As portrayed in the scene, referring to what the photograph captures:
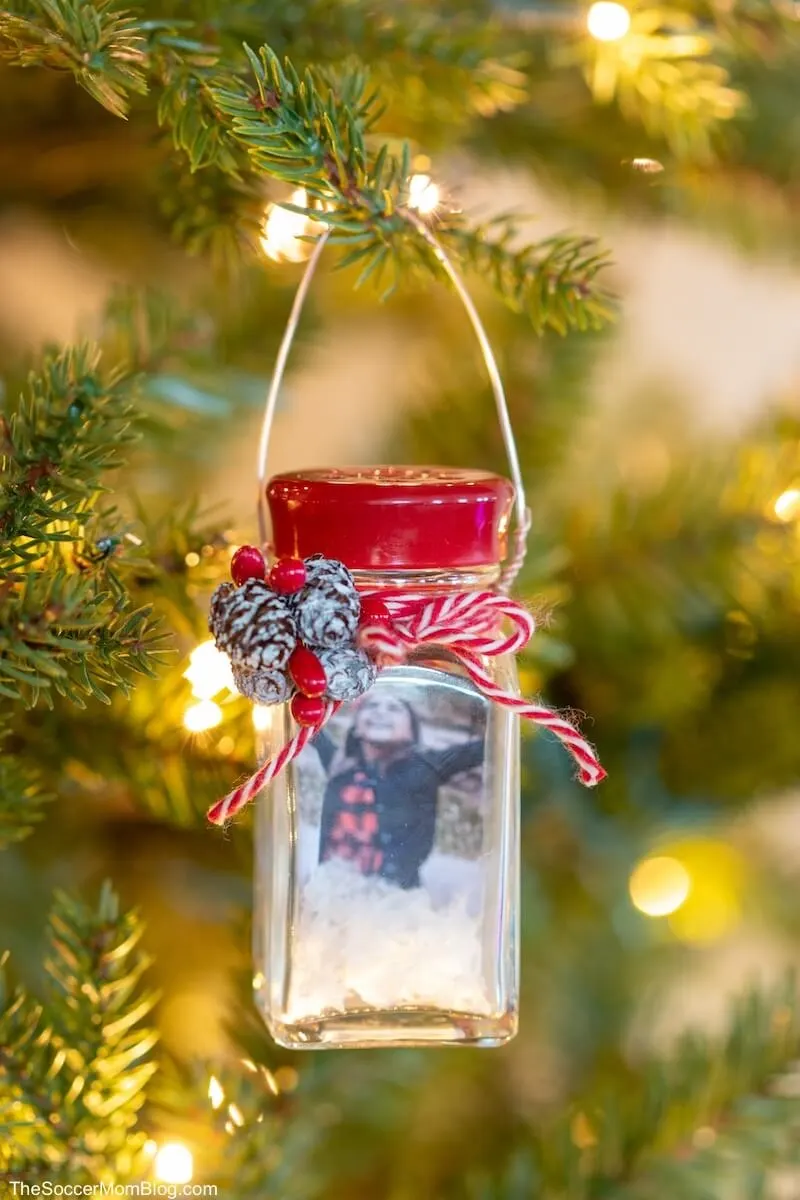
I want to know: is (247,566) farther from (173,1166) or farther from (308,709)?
(173,1166)

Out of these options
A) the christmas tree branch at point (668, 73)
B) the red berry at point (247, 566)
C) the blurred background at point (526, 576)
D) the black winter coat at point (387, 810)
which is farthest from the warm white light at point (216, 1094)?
the christmas tree branch at point (668, 73)

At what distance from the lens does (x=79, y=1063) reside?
1.30 feet

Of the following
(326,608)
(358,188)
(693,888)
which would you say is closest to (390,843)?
(326,608)

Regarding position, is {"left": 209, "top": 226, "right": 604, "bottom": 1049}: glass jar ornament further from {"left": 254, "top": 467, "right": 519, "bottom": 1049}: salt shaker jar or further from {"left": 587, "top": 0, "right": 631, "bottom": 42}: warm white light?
{"left": 587, "top": 0, "right": 631, "bottom": 42}: warm white light

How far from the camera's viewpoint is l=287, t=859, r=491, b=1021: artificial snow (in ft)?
1.33

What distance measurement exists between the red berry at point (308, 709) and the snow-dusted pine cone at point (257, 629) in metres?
0.02

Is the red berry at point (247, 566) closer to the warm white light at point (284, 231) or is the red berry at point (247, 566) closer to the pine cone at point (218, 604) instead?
the pine cone at point (218, 604)

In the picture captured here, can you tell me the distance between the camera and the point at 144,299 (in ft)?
1.67

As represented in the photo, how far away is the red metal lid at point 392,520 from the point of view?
38 centimetres

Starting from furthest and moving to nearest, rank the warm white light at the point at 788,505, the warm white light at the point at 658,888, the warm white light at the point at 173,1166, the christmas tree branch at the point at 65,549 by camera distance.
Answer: the warm white light at the point at 658,888 → the warm white light at the point at 788,505 → the warm white light at the point at 173,1166 → the christmas tree branch at the point at 65,549

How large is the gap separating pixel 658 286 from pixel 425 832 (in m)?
0.64

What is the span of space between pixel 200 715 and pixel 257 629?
0.12 m

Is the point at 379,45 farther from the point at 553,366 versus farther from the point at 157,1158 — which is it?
the point at 157,1158

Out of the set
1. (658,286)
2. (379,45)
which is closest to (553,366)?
(379,45)
